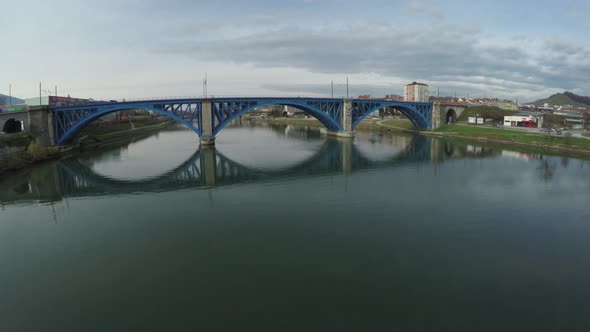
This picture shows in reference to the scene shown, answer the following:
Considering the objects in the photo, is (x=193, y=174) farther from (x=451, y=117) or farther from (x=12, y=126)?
(x=451, y=117)

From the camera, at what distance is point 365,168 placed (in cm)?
3331

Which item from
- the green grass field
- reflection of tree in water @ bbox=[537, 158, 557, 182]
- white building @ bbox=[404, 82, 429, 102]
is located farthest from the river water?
white building @ bbox=[404, 82, 429, 102]

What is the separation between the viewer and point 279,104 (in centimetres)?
5416

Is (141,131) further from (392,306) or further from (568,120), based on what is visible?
(568,120)

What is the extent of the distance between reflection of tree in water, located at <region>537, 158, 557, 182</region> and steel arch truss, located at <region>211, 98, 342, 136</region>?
3175cm

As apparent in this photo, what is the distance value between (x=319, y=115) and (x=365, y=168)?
2777 cm

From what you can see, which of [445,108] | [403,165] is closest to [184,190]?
[403,165]

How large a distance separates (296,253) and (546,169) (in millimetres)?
30340

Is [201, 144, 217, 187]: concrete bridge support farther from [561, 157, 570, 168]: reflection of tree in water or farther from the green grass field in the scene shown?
the green grass field

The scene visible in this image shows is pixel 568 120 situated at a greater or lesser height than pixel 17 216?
greater

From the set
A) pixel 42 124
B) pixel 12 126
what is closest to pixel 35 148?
pixel 42 124

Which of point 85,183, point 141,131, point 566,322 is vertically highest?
point 141,131

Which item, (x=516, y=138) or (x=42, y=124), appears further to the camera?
(x=516, y=138)

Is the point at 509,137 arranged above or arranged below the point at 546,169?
above
